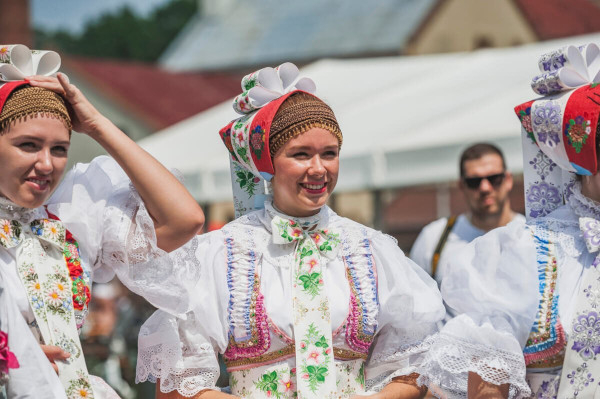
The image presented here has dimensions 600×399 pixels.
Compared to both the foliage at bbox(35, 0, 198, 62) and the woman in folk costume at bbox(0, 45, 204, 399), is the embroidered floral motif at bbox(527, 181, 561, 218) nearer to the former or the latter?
the woman in folk costume at bbox(0, 45, 204, 399)

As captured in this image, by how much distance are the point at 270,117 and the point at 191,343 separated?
713mm

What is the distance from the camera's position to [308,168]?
122 inches

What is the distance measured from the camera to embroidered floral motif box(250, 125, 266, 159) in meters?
3.12

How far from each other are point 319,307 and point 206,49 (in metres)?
29.0

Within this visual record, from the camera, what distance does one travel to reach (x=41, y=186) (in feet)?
9.20

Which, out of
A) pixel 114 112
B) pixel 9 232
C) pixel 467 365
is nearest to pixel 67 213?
pixel 9 232

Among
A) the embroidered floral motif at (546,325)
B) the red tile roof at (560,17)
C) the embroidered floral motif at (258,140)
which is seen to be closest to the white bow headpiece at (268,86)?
the embroidered floral motif at (258,140)

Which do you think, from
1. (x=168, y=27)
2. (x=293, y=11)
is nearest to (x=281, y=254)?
(x=293, y=11)

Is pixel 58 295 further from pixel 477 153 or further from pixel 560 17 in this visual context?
pixel 560 17

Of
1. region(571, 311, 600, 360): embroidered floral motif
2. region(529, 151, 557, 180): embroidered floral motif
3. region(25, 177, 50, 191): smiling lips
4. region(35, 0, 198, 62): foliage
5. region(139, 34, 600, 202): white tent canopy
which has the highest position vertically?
region(35, 0, 198, 62): foliage

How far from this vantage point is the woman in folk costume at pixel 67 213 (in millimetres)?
2785

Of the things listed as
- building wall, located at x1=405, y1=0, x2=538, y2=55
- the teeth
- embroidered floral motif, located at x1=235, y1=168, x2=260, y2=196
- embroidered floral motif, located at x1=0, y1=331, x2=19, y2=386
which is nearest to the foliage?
building wall, located at x1=405, y1=0, x2=538, y2=55

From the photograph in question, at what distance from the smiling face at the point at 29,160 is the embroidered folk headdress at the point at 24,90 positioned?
3cm

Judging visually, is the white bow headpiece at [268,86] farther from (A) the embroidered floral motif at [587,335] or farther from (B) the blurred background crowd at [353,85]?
(B) the blurred background crowd at [353,85]
